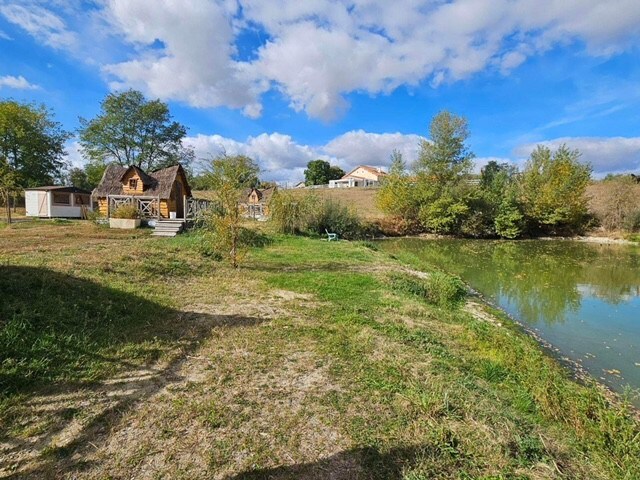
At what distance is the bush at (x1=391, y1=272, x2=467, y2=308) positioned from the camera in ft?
29.1

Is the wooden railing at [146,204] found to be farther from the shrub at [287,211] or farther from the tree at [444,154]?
the tree at [444,154]

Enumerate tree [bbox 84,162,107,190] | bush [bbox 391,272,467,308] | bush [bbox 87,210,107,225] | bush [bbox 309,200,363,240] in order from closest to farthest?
bush [bbox 391,272,467,308] → bush [bbox 87,210,107,225] → bush [bbox 309,200,363,240] → tree [bbox 84,162,107,190]

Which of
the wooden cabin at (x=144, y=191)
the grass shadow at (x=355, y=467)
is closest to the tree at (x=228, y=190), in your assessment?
the grass shadow at (x=355, y=467)

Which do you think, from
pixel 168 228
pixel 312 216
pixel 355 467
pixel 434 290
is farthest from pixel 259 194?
pixel 355 467

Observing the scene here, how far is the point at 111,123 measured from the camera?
34344 mm

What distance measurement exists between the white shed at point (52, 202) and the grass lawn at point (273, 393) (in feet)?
70.1

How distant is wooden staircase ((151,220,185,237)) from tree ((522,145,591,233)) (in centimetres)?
2934

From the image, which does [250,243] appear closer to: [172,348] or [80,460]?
[172,348]

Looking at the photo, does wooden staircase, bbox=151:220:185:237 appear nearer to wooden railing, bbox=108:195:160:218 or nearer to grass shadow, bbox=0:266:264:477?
wooden railing, bbox=108:195:160:218

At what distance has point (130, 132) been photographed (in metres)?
35.3

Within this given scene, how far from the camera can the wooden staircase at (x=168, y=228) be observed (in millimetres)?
17516

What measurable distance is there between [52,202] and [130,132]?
1468 cm

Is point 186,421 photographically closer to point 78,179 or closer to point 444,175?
point 444,175

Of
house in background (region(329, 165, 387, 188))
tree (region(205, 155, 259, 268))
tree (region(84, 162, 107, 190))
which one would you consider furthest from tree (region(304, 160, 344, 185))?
tree (region(205, 155, 259, 268))
